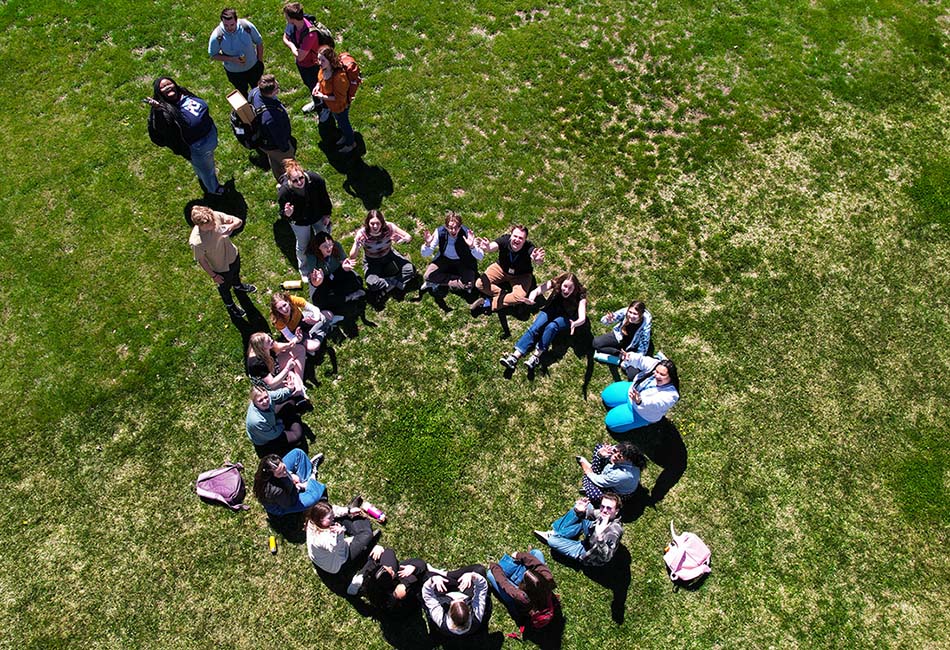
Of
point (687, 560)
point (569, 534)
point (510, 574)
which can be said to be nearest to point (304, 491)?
point (510, 574)

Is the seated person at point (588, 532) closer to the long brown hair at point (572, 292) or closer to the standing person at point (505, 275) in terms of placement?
the long brown hair at point (572, 292)

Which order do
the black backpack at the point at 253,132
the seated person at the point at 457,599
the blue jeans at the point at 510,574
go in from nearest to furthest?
the seated person at the point at 457,599 → the blue jeans at the point at 510,574 → the black backpack at the point at 253,132

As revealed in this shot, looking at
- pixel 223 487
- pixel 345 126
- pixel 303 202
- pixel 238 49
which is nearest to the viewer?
pixel 223 487

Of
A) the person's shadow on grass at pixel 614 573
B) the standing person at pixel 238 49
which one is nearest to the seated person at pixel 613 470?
the person's shadow on grass at pixel 614 573


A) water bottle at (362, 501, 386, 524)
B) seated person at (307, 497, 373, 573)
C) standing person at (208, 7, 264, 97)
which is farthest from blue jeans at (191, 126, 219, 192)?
water bottle at (362, 501, 386, 524)

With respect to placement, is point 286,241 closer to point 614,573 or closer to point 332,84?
point 332,84

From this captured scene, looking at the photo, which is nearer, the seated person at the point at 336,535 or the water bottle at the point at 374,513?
the seated person at the point at 336,535
